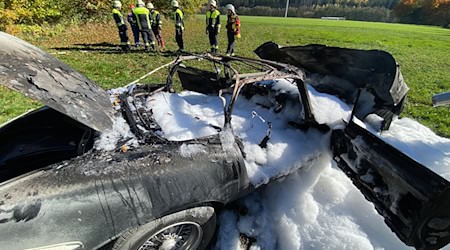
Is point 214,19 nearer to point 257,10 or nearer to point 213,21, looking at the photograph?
point 213,21

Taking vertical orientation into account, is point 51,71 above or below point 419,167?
above

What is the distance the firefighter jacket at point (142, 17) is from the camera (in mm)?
10039

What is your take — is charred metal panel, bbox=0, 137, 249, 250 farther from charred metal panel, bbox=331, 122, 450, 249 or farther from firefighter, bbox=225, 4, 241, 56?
firefighter, bbox=225, 4, 241, 56

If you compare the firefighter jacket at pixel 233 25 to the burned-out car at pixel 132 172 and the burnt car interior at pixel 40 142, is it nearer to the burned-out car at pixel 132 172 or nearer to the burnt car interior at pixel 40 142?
the burned-out car at pixel 132 172

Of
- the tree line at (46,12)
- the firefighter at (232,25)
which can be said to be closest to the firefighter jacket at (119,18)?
the tree line at (46,12)

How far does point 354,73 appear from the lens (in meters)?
3.78

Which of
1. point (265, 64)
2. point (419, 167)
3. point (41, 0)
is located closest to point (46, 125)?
point (265, 64)

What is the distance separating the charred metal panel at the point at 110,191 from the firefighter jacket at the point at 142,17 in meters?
9.16

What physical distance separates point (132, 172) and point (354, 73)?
318 cm

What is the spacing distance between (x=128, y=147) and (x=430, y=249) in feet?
7.57

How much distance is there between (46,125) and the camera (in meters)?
2.79

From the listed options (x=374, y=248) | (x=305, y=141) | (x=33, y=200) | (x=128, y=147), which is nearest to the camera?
(x=33, y=200)

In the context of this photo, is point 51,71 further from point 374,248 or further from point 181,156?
point 374,248

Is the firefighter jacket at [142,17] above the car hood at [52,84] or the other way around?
the other way around
